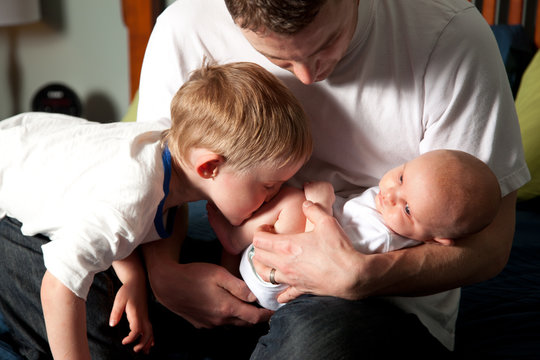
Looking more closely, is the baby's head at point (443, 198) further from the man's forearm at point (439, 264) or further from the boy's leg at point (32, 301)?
the boy's leg at point (32, 301)

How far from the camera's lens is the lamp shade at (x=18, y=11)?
2.84 meters

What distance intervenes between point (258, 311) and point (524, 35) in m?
1.73

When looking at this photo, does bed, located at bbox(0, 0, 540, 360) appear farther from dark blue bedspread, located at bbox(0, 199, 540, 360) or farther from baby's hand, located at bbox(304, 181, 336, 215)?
baby's hand, located at bbox(304, 181, 336, 215)

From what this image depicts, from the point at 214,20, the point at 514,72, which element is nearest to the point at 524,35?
the point at 514,72

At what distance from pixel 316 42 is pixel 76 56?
2.59 meters

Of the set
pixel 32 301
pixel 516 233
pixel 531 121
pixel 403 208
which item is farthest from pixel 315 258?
pixel 531 121

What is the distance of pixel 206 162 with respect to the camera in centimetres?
111

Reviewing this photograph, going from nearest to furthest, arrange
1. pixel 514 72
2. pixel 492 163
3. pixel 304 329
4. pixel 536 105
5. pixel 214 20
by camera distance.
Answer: pixel 304 329 → pixel 492 163 → pixel 214 20 → pixel 536 105 → pixel 514 72

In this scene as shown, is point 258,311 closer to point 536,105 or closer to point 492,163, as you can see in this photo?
point 492,163

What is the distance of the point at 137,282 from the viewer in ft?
3.81

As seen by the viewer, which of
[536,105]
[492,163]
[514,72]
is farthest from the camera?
[514,72]

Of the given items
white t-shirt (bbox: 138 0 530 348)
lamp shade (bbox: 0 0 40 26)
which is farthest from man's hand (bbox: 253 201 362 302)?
lamp shade (bbox: 0 0 40 26)

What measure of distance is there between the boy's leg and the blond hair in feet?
1.05

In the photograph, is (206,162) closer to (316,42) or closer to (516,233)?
(316,42)
